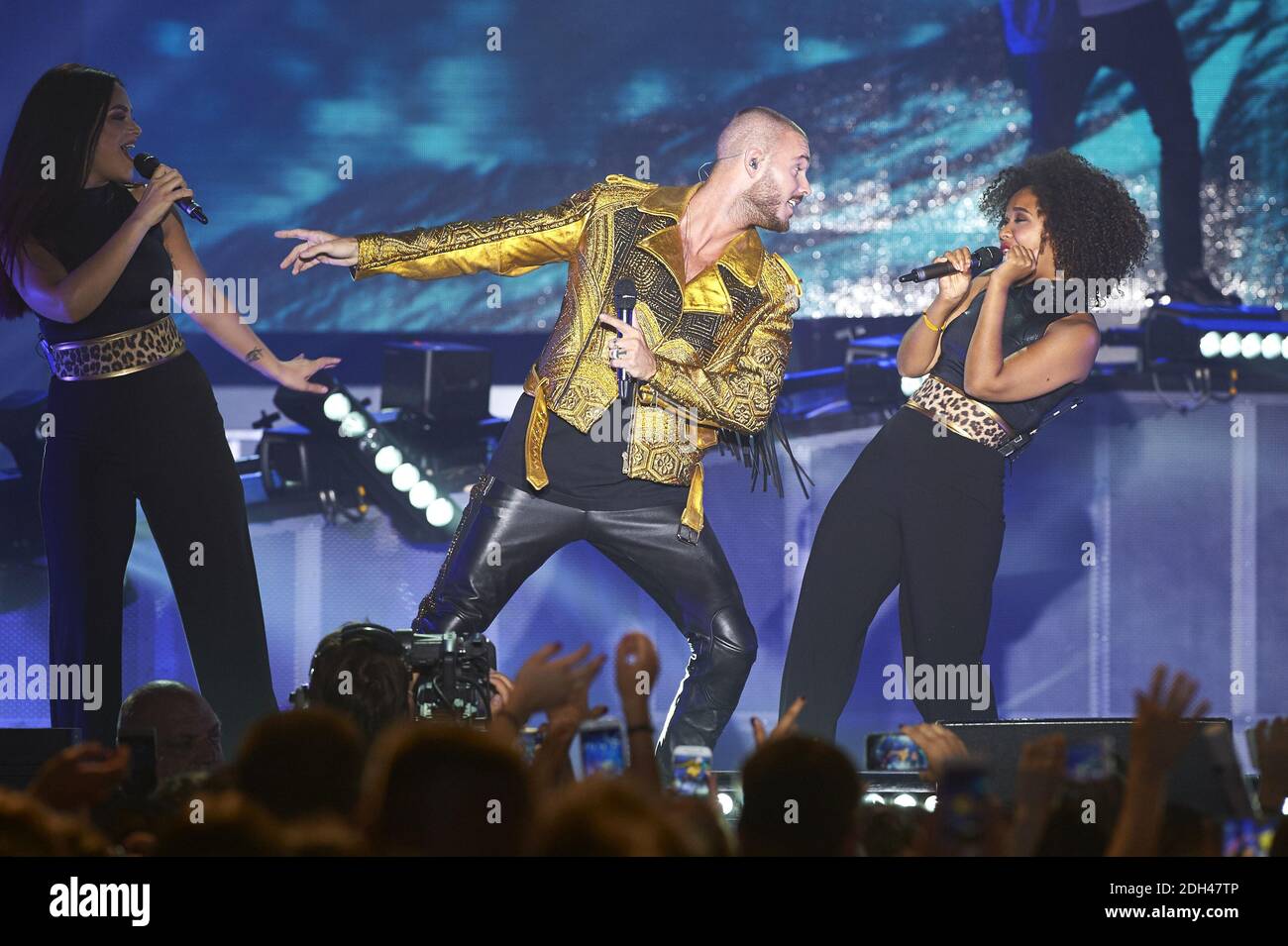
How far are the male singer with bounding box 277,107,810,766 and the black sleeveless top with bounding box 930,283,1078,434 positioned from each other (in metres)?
0.47

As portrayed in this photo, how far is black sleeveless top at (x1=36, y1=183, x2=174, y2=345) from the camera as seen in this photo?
4.28m

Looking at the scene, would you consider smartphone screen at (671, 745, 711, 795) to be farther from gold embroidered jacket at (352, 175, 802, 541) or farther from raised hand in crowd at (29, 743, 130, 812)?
gold embroidered jacket at (352, 175, 802, 541)

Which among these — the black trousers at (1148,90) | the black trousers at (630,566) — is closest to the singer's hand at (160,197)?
the black trousers at (630,566)

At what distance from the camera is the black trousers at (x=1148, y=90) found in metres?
5.44

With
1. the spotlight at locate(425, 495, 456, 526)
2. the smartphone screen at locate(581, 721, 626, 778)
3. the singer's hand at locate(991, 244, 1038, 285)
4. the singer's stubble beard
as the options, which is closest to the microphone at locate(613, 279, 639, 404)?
the singer's stubble beard

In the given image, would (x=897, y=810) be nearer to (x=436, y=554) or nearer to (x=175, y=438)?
(x=175, y=438)

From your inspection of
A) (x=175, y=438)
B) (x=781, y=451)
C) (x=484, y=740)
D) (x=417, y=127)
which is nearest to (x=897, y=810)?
(x=484, y=740)

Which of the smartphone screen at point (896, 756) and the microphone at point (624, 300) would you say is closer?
the smartphone screen at point (896, 756)

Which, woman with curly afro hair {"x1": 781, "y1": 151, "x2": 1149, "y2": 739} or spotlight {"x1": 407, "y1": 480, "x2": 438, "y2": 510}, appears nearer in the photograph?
woman with curly afro hair {"x1": 781, "y1": 151, "x2": 1149, "y2": 739}

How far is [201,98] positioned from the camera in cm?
535

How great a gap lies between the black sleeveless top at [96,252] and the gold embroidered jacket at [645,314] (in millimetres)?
622

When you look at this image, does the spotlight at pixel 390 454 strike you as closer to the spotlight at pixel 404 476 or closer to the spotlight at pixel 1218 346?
the spotlight at pixel 404 476

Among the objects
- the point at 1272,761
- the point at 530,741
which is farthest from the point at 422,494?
the point at 1272,761
